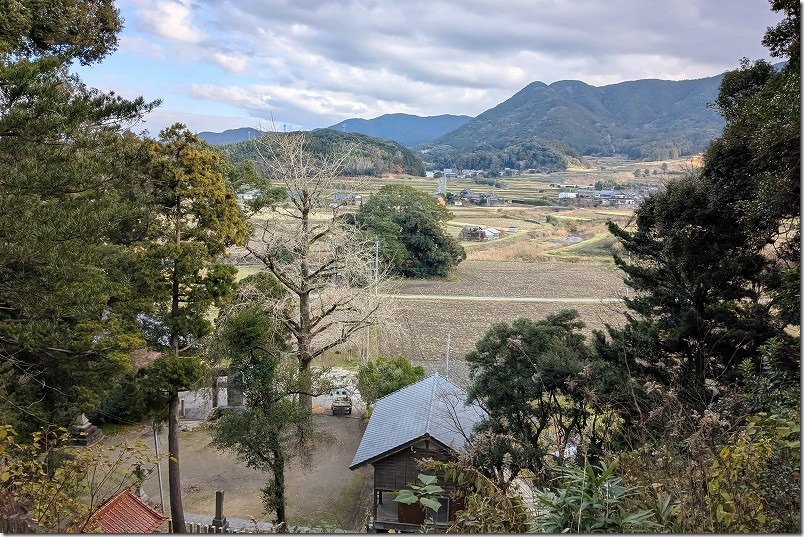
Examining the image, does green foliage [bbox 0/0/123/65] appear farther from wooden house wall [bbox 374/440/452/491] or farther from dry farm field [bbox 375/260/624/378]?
dry farm field [bbox 375/260/624/378]

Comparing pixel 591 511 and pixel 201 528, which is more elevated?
pixel 591 511

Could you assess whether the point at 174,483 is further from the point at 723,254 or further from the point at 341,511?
the point at 723,254

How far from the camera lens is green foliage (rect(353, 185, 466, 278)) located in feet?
69.0

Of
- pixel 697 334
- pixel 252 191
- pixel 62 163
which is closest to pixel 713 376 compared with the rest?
pixel 697 334

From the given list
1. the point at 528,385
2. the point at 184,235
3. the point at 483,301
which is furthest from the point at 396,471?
the point at 483,301

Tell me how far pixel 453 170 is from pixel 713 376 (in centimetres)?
4981

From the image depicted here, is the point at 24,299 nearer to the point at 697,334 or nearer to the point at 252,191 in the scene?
the point at 252,191

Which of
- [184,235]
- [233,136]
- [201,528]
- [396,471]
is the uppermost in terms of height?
[233,136]

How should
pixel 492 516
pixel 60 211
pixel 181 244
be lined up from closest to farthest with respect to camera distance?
pixel 492 516 → pixel 60 211 → pixel 181 244

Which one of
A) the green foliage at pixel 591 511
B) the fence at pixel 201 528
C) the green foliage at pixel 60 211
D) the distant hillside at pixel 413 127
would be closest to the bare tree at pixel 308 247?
the fence at pixel 201 528

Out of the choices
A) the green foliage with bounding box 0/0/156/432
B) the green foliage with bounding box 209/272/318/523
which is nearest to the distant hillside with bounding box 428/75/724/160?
the green foliage with bounding box 209/272/318/523

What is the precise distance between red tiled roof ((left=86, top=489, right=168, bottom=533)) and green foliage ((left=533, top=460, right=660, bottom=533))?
15.8 feet

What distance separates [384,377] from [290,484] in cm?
270

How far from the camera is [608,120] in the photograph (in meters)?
49.3
